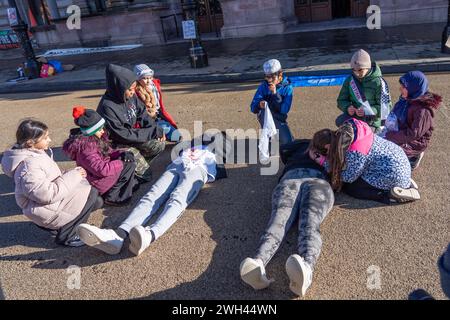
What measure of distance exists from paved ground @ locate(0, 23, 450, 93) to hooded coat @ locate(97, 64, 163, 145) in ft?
14.8

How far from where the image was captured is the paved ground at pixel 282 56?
860 cm

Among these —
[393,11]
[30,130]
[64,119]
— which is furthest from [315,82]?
[393,11]

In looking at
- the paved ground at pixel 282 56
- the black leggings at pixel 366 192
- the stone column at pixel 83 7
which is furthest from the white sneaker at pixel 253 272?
the stone column at pixel 83 7

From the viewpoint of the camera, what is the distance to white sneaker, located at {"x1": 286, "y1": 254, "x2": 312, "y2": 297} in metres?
2.56

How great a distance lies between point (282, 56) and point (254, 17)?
5012mm

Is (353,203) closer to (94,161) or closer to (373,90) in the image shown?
(373,90)

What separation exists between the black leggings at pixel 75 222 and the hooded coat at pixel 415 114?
10.5 feet

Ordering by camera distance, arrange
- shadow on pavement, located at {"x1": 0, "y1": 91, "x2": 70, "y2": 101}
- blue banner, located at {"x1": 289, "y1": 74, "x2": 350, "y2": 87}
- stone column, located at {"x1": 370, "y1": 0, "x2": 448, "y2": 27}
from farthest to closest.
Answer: stone column, located at {"x1": 370, "y1": 0, "x2": 448, "y2": 27}, shadow on pavement, located at {"x1": 0, "y1": 91, "x2": 70, "y2": 101}, blue banner, located at {"x1": 289, "y1": 74, "x2": 350, "y2": 87}

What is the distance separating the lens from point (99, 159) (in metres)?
3.90

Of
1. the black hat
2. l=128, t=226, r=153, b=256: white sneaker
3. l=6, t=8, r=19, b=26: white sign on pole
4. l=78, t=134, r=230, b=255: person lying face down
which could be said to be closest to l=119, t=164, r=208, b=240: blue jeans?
l=78, t=134, r=230, b=255: person lying face down

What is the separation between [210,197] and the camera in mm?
4176

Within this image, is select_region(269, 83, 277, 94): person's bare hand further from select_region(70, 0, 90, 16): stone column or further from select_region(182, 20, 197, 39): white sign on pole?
select_region(70, 0, 90, 16): stone column
